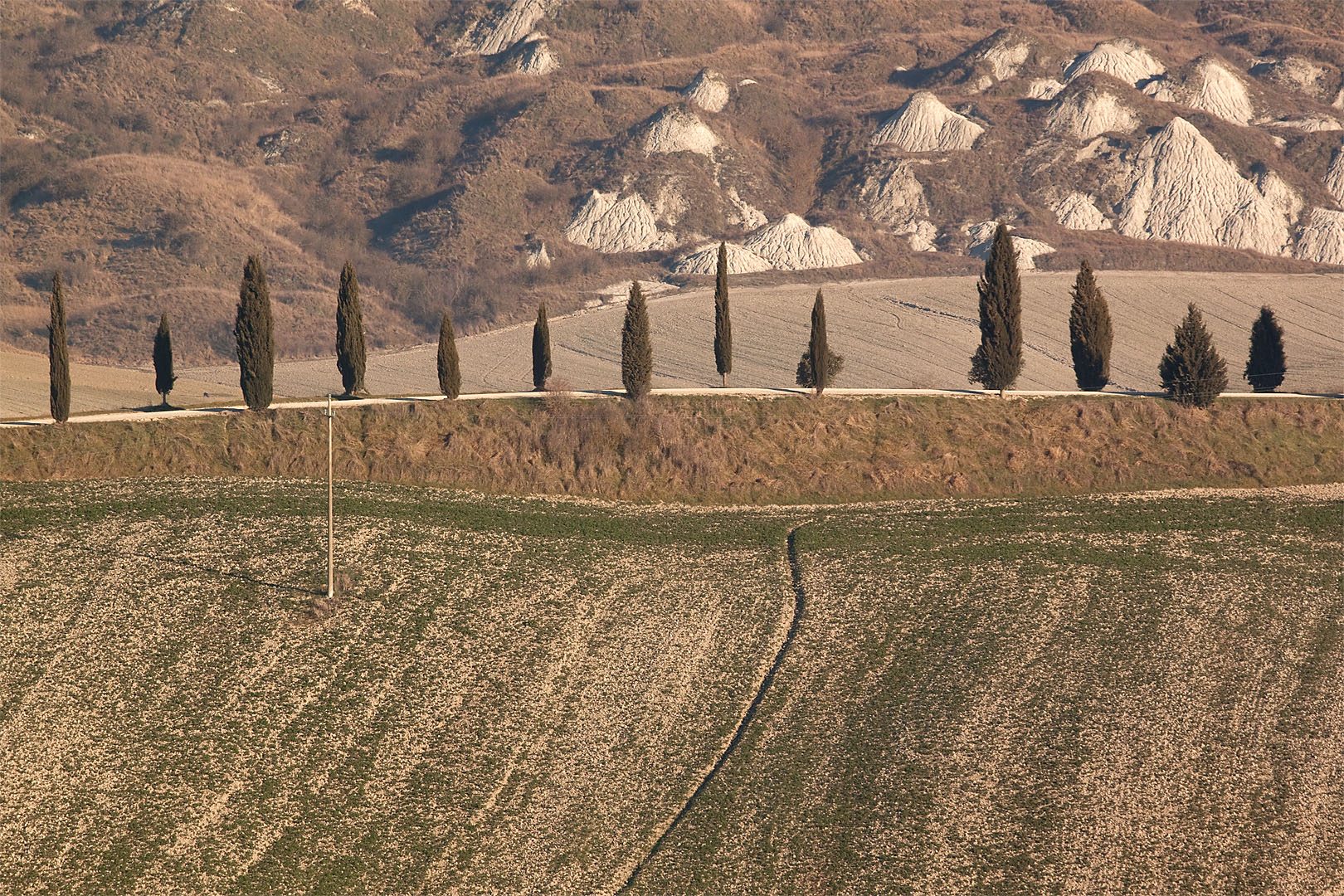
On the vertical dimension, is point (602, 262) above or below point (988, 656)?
above

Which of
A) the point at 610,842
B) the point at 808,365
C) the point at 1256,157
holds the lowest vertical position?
the point at 610,842

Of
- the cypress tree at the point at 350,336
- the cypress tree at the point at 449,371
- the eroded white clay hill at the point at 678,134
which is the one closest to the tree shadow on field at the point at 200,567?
the cypress tree at the point at 350,336

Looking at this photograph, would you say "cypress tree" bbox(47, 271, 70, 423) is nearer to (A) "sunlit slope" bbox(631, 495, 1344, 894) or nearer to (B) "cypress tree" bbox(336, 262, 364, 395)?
(B) "cypress tree" bbox(336, 262, 364, 395)

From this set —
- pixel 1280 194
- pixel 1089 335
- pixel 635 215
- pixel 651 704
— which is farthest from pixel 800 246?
pixel 651 704

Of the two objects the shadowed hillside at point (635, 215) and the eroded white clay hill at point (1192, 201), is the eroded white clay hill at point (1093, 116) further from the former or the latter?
the eroded white clay hill at point (1192, 201)

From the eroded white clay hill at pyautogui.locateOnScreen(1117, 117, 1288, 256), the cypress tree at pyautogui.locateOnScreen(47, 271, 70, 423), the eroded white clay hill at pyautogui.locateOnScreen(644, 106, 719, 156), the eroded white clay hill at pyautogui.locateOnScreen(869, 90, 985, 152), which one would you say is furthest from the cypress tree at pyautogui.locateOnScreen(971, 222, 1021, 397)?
the eroded white clay hill at pyautogui.locateOnScreen(869, 90, 985, 152)

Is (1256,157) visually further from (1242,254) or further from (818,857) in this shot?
(818,857)

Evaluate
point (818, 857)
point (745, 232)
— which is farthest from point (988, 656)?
point (745, 232)
